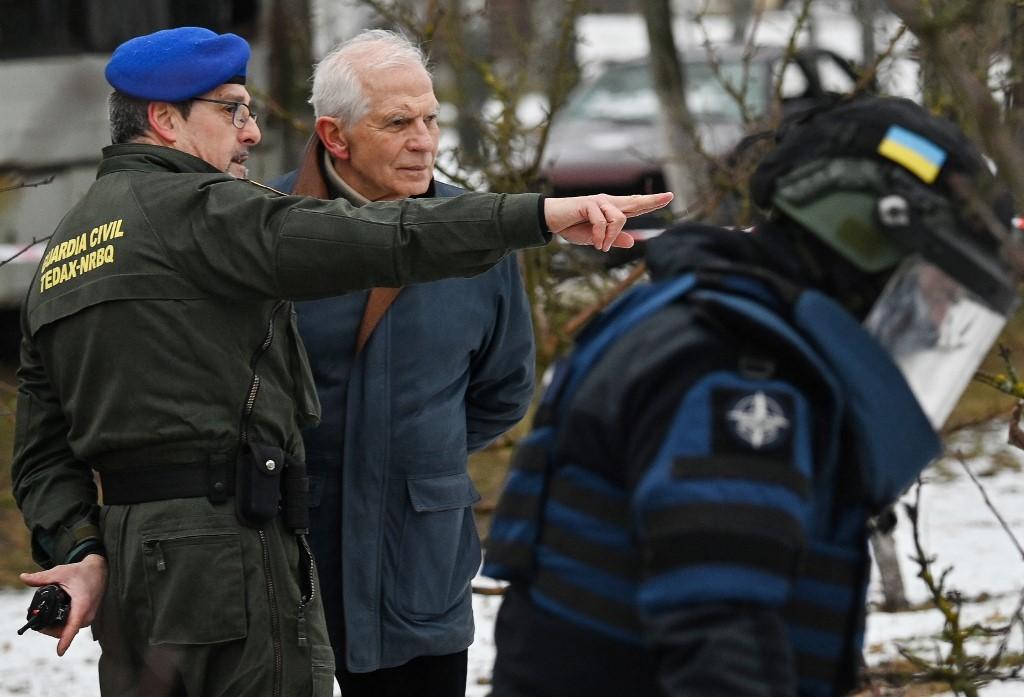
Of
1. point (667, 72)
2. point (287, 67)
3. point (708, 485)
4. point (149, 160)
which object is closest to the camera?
point (708, 485)

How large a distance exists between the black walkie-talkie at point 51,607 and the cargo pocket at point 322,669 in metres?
0.43

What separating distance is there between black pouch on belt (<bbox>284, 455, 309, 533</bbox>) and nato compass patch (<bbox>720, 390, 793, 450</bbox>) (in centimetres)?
124

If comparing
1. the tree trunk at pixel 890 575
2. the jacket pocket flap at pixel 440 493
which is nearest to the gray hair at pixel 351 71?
the jacket pocket flap at pixel 440 493

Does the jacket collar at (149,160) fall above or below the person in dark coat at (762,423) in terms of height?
above

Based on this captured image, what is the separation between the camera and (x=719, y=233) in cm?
204

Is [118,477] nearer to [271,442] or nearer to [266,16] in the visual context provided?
[271,442]

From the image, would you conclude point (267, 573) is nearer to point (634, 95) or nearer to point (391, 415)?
point (391, 415)

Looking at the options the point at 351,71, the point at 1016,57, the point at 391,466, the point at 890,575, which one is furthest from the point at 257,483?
the point at 890,575

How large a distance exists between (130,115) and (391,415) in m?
0.80

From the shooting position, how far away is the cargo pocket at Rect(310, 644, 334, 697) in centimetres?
291

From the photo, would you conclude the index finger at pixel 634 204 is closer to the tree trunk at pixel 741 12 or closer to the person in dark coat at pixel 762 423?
the person in dark coat at pixel 762 423

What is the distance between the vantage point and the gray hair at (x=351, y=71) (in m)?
3.44

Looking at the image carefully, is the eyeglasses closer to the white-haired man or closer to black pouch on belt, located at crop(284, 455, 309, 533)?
the white-haired man

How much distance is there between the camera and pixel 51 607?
2.81m
